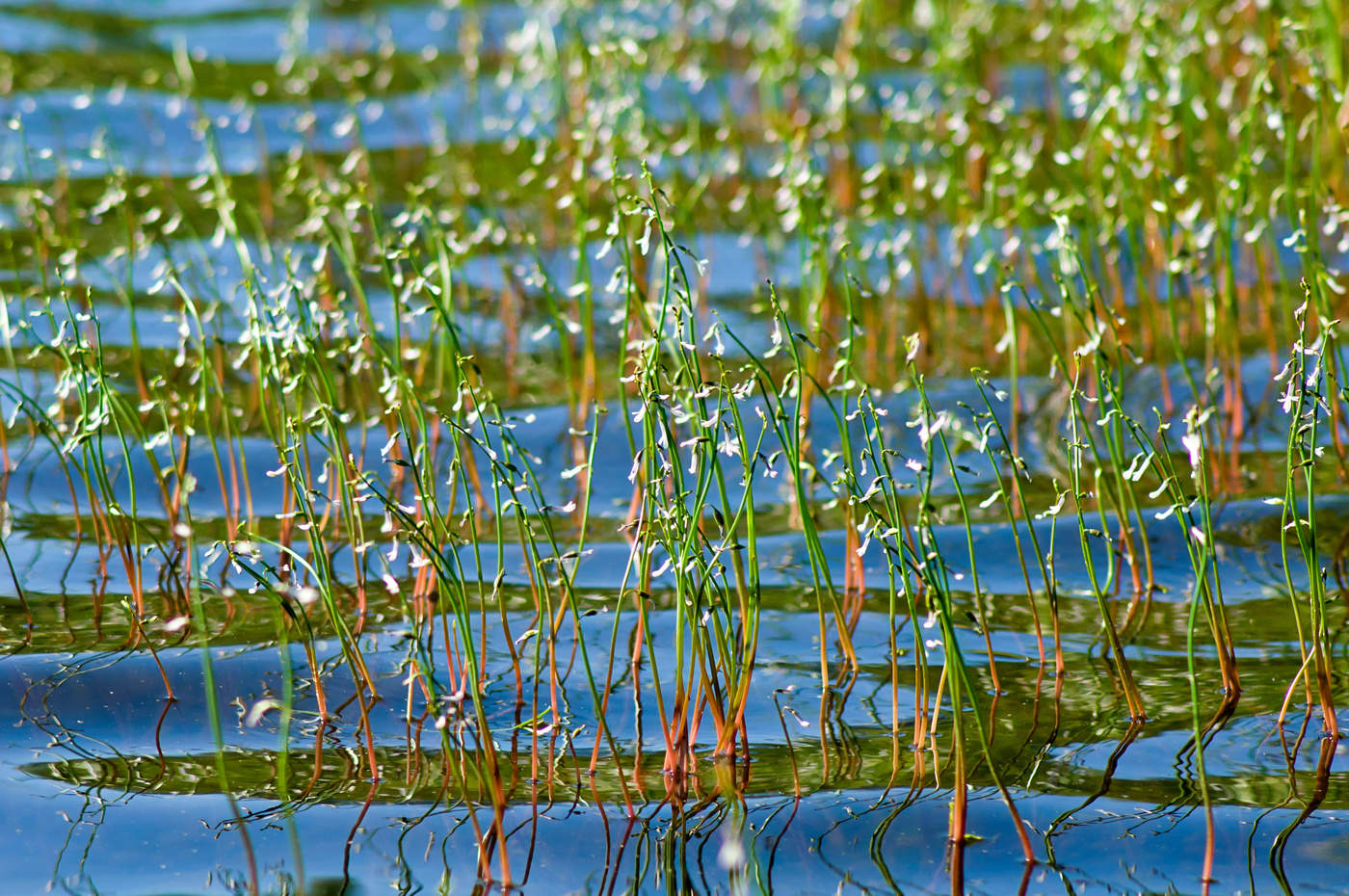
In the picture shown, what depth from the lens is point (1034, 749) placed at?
2244mm

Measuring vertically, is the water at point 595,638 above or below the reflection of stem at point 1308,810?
above

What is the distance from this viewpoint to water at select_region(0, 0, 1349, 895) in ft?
6.55

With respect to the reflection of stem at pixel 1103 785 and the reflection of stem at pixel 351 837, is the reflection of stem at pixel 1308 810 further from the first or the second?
the reflection of stem at pixel 351 837

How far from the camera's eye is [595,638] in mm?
2660

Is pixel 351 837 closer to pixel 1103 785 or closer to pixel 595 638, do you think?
pixel 595 638

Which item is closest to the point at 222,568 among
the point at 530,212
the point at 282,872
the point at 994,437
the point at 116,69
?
the point at 282,872

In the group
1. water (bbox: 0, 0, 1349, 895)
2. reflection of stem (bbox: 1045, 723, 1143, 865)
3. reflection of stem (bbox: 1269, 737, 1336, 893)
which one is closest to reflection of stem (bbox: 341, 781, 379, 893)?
water (bbox: 0, 0, 1349, 895)

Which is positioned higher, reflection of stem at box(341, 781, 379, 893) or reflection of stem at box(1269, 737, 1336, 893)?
reflection of stem at box(341, 781, 379, 893)

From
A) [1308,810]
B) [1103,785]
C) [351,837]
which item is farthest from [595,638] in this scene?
[1308,810]

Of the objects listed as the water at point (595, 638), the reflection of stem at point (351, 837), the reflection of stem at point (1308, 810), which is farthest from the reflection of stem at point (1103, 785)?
the reflection of stem at point (351, 837)

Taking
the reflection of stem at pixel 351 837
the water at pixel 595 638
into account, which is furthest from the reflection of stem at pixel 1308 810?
the reflection of stem at pixel 351 837

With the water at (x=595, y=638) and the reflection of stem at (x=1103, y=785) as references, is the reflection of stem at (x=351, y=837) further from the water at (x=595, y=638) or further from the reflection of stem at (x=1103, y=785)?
the reflection of stem at (x=1103, y=785)

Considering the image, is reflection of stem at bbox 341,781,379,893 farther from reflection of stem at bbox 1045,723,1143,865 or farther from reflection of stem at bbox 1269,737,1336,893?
reflection of stem at bbox 1269,737,1336,893

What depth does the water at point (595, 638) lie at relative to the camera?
6.55 ft
